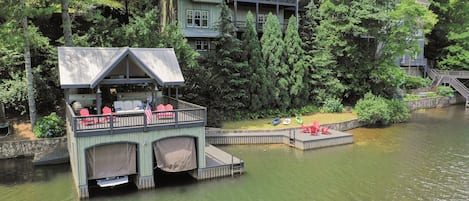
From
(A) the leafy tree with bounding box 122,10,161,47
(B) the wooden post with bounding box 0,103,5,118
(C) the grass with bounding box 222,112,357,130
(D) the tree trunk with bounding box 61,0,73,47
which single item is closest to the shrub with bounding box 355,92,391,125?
(C) the grass with bounding box 222,112,357,130

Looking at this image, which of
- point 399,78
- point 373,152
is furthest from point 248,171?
point 399,78

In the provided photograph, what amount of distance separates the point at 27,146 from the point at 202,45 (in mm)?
16365

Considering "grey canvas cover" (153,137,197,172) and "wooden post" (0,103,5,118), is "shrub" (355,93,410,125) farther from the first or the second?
"wooden post" (0,103,5,118)

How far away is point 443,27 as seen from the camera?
1901 inches

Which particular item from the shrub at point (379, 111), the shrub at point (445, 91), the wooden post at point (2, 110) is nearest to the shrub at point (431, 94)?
the shrub at point (445, 91)

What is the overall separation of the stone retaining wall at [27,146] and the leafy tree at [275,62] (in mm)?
16178

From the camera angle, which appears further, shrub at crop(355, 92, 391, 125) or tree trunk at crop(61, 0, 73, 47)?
shrub at crop(355, 92, 391, 125)

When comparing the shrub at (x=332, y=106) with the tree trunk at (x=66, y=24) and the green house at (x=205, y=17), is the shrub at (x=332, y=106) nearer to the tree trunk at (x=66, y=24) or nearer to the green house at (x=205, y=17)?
the green house at (x=205, y=17)

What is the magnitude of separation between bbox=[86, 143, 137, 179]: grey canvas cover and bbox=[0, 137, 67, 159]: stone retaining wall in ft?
23.8

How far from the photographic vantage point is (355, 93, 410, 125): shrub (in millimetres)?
30109

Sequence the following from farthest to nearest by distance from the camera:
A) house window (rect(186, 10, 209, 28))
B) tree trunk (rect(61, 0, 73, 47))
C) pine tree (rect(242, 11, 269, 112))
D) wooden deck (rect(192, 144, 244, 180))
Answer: house window (rect(186, 10, 209, 28)) → pine tree (rect(242, 11, 269, 112)) → tree trunk (rect(61, 0, 73, 47)) → wooden deck (rect(192, 144, 244, 180))

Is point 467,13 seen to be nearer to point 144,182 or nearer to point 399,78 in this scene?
point 399,78

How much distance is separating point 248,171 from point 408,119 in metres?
21.6

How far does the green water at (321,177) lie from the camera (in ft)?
52.8
